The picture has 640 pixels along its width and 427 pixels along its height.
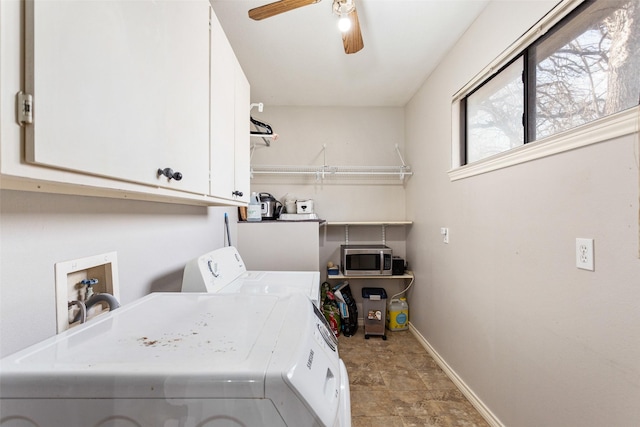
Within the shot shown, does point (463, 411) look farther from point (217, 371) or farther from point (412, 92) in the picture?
point (412, 92)

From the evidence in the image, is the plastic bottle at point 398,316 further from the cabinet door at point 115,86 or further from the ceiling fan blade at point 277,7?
the ceiling fan blade at point 277,7

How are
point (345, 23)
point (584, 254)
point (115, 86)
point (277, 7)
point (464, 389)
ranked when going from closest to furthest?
1. point (115, 86)
2. point (584, 254)
3. point (277, 7)
4. point (345, 23)
5. point (464, 389)

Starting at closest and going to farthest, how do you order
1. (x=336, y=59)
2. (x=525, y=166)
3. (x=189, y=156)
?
(x=189, y=156) → (x=525, y=166) → (x=336, y=59)

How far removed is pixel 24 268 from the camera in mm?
675

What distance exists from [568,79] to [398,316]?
2.46 metres

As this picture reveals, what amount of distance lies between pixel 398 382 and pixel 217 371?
80.2 inches

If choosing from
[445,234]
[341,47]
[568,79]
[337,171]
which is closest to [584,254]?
[568,79]

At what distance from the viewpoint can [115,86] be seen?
61 centimetres

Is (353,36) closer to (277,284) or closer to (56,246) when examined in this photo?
(277,284)

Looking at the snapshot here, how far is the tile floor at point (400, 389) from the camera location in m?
1.67

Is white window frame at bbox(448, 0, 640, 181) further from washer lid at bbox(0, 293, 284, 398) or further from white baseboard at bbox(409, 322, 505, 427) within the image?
white baseboard at bbox(409, 322, 505, 427)

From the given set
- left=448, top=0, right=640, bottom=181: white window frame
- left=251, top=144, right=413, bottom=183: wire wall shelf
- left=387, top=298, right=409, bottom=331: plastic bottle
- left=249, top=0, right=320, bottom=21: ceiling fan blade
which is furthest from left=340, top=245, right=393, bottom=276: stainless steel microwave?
left=249, top=0, right=320, bottom=21: ceiling fan blade

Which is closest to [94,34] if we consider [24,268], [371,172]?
[24,268]

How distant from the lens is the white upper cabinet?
121 cm
